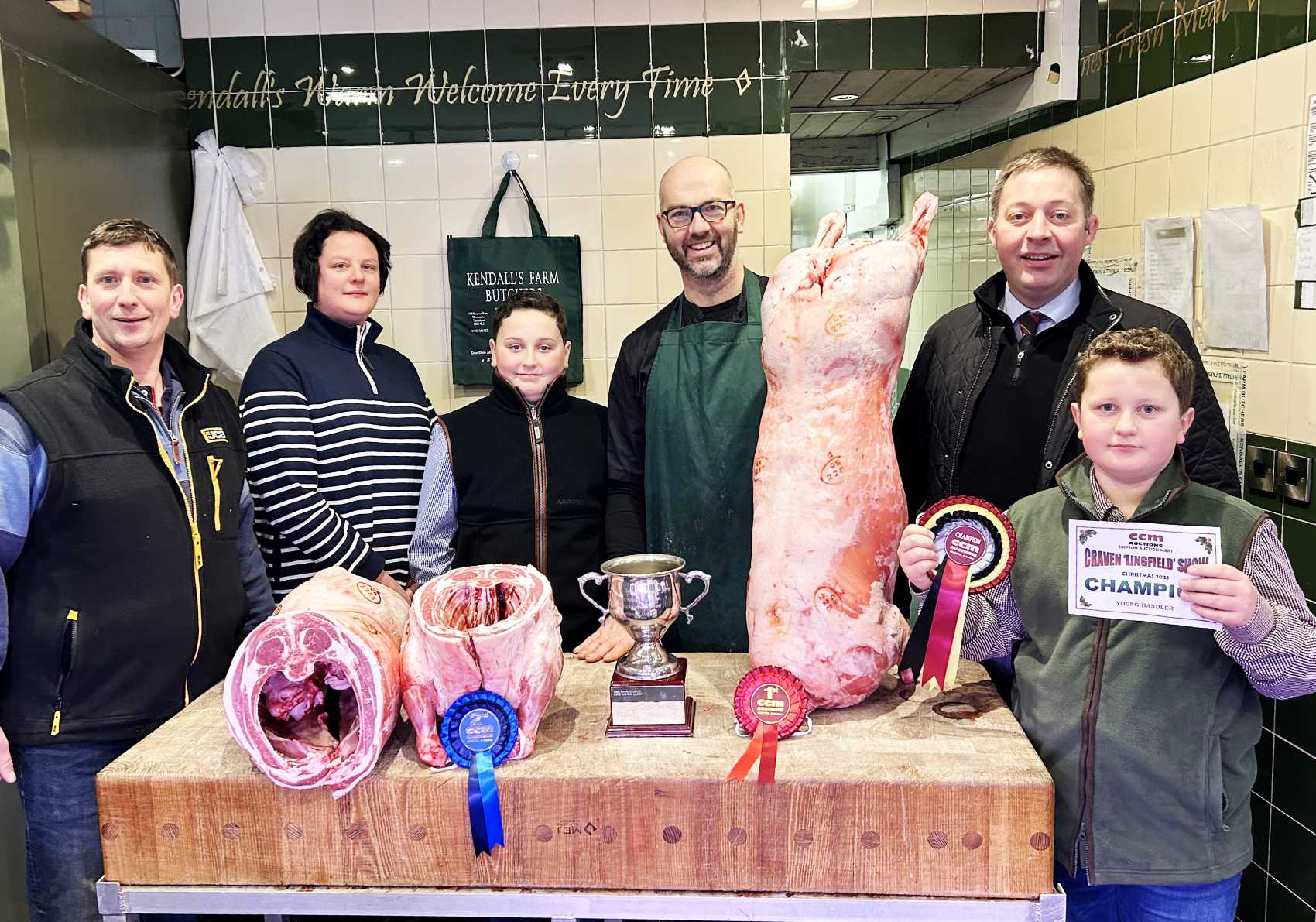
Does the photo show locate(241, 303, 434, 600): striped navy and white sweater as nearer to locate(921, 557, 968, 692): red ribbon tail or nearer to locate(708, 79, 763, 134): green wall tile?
locate(921, 557, 968, 692): red ribbon tail

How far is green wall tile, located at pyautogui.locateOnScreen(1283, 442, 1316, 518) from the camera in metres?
2.49

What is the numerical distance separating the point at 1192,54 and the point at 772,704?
2.54 meters

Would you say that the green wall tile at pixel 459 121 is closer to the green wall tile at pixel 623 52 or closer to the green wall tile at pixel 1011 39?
the green wall tile at pixel 623 52

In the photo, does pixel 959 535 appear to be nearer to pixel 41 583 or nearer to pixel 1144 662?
pixel 1144 662

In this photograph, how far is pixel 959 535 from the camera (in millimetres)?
1591

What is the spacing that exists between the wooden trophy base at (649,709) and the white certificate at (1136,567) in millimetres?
640

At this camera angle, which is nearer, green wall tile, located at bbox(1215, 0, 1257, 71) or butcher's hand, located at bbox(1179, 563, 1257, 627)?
butcher's hand, located at bbox(1179, 563, 1257, 627)

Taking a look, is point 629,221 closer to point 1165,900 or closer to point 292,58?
point 292,58

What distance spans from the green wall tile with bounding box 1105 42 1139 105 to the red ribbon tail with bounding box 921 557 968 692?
2.51 metres

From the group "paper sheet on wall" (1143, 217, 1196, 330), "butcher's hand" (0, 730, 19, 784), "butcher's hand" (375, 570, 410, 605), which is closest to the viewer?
"butcher's hand" (0, 730, 19, 784)

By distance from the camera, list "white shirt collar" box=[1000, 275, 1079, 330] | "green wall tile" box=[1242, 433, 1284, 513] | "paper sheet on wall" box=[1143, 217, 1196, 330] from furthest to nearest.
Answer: "paper sheet on wall" box=[1143, 217, 1196, 330]
"green wall tile" box=[1242, 433, 1284, 513]
"white shirt collar" box=[1000, 275, 1079, 330]

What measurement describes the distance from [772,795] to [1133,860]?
592 mm

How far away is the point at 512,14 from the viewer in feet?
13.0

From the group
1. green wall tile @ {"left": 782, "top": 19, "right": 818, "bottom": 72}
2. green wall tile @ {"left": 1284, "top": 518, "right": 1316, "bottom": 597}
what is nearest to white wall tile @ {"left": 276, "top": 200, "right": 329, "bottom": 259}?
green wall tile @ {"left": 782, "top": 19, "right": 818, "bottom": 72}
